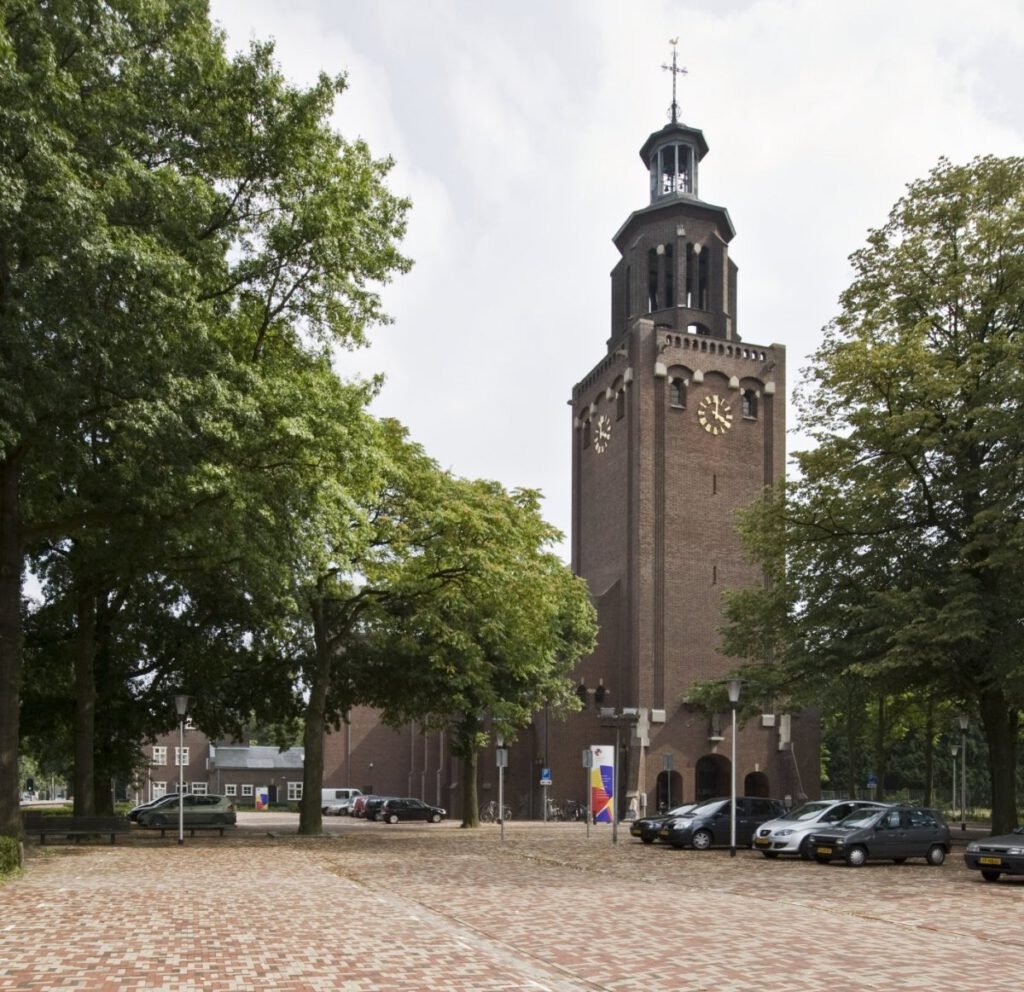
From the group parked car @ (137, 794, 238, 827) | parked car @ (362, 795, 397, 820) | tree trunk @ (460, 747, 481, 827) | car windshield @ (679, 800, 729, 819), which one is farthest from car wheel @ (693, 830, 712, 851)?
parked car @ (362, 795, 397, 820)

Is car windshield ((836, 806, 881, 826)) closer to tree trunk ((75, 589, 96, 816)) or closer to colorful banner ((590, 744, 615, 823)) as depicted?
colorful banner ((590, 744, 615, 823))

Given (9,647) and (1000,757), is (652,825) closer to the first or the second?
(1000,757)

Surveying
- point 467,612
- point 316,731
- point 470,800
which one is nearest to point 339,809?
point 470,800

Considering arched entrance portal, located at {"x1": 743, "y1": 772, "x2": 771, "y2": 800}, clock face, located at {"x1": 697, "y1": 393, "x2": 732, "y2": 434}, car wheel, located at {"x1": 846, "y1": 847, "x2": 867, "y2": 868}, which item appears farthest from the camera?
clock face, located at {"x1": 697, "y1": 393, "x2": 732, "y2": 434}

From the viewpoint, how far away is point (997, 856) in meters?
19.7

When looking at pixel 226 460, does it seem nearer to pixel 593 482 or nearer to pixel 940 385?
pixel 940 385

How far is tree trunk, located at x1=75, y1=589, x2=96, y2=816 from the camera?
92.8 feet

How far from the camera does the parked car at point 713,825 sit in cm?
2922

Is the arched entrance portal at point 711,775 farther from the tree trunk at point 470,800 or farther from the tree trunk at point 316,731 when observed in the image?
the tree trunk at point 316,731

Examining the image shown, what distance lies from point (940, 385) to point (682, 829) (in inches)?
485

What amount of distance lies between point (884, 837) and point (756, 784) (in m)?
30.2

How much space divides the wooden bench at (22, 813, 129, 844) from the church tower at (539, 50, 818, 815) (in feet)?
87.5

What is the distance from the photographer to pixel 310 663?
34.2 metres

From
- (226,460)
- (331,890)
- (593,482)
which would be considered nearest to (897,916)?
(331,890)
